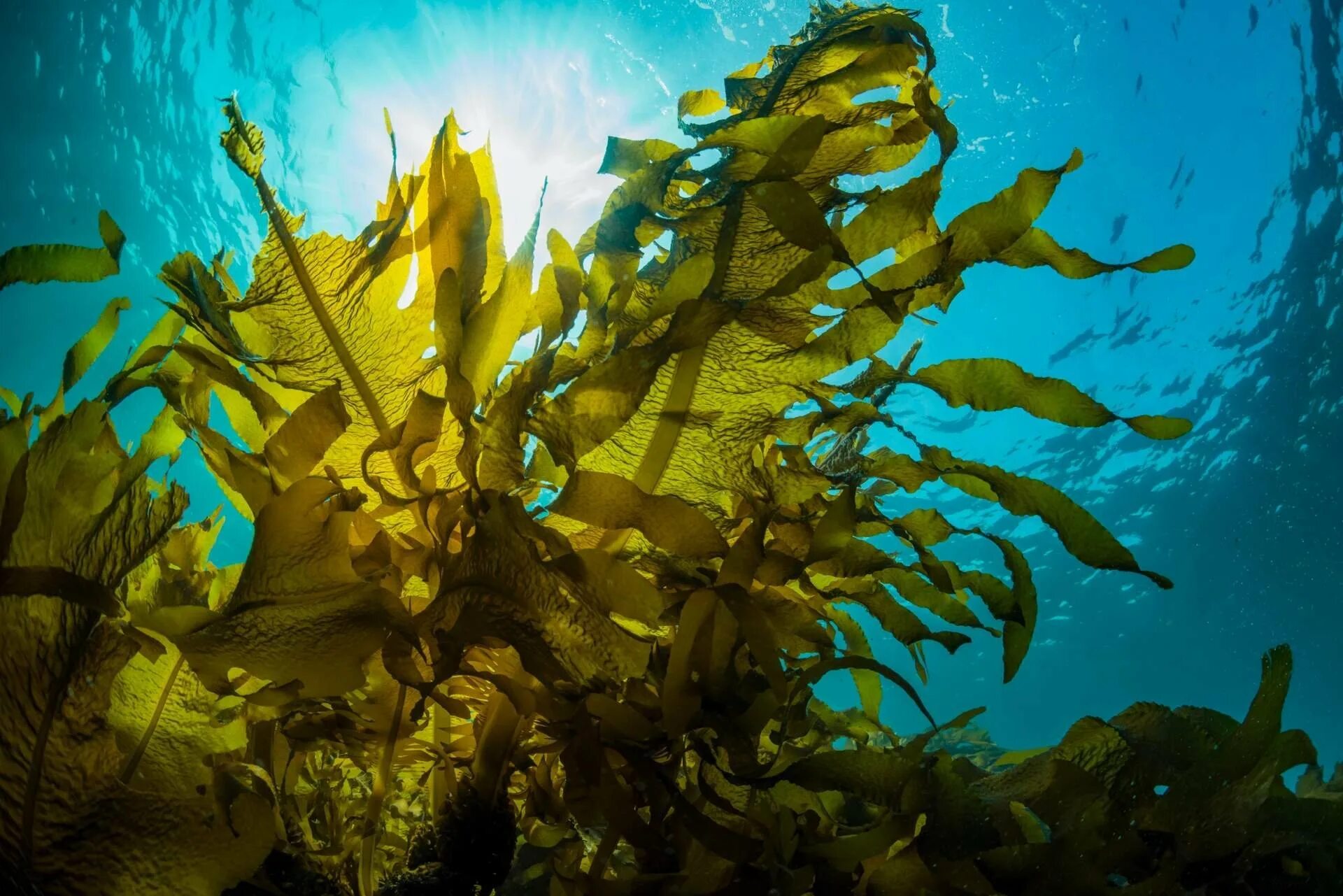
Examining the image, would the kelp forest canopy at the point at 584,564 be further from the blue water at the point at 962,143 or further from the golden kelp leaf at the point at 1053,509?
the blue water at the point at 962,143

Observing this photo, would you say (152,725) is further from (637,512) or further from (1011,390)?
(1011,390)

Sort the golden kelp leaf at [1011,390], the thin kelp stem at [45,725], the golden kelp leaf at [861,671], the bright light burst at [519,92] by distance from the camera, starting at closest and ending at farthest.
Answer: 1. the thin kelp stem at [45,725]
2. the golden kelp leaf at [1011,390]
3. the golden kelp leaf at [861,671]
4. the bright light burst at [519,92]

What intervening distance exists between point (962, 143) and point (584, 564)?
14.0m

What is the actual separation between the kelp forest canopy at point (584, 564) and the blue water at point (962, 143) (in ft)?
34.2

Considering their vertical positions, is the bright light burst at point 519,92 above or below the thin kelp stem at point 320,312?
above

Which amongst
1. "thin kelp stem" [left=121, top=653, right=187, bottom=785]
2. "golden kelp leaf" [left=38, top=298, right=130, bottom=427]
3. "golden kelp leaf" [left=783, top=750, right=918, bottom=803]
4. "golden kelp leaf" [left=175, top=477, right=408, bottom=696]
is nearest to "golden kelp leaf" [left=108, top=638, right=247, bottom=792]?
"thin kelp stem" [left=121, top=653, right=187, bottom=785]

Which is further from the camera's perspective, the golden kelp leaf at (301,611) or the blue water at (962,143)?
the blue water at (962,143)

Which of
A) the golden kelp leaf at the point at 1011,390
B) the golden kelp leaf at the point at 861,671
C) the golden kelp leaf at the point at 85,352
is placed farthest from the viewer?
the golden kelp leaf at the point at 861,671

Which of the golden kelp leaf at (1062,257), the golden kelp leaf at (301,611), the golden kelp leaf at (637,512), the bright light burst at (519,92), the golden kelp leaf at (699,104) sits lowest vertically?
the golden kelp leaf at (301,611)

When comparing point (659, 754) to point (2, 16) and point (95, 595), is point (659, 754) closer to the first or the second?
point (95, 595)

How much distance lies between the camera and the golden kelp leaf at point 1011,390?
95 centimetres

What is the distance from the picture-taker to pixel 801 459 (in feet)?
3.63

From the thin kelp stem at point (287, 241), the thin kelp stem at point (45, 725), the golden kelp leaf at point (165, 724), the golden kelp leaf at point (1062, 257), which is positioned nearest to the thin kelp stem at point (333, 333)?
the thin kelp stem at point (287, 241)

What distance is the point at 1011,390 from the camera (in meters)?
0.96
